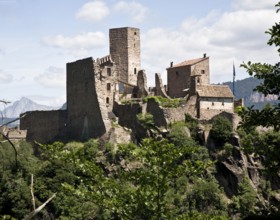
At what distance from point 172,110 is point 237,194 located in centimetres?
941

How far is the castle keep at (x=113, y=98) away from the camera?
Answer: 63812 millimetres

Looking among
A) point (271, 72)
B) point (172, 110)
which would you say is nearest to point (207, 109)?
point (172, 110)

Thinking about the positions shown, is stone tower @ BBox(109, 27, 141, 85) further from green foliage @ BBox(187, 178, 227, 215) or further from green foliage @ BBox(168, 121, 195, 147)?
green foliage @ BBox(187, 178, 227, 215)

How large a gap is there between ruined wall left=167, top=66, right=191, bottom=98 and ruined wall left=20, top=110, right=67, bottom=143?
10.8m

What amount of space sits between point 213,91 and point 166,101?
473 cm

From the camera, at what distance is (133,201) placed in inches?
865

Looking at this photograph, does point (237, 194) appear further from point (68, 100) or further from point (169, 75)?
point (68, 100)

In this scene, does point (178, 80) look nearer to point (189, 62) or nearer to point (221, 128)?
point (189, 62)

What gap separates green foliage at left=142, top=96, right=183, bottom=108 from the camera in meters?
63.6

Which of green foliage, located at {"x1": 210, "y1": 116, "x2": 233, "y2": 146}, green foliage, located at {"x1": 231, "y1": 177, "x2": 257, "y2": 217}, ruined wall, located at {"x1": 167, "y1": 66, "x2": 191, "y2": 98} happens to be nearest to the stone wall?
ruined wall, located at {"x1": 167, "y1": 66, "x2": 191, "y2": 98}

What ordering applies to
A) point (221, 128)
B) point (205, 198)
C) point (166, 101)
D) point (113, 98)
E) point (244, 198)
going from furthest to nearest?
point (113, 98) < point (166, 101) < point (221, 128) < point (244, 198) < point (205, 198)

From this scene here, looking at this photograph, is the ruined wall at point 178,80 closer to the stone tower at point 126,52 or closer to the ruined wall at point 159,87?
the ruined wall at point 159,87

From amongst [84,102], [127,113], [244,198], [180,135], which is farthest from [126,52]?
[244,198]

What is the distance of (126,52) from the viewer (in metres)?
73.2
